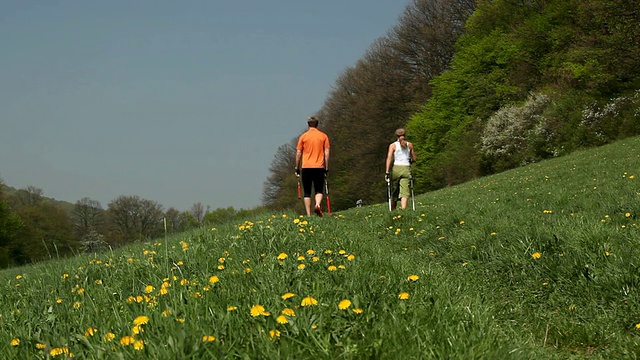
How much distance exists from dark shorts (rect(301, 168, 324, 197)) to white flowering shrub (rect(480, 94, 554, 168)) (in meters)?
26.7

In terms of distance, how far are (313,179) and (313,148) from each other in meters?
0.70

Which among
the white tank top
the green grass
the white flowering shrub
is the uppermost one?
the white flowering shrub

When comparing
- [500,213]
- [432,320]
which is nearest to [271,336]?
[432,320]

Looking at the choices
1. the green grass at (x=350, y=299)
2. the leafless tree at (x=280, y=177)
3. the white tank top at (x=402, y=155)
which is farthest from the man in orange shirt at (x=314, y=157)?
the leafless tree at (x=280, y=177)

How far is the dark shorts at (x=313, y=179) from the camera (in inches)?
471

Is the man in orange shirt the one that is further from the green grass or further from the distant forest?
the distant forest

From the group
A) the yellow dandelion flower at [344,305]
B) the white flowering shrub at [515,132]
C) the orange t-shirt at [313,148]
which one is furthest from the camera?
the white flowering shrub at [515,132]

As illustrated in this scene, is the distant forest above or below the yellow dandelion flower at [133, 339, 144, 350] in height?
above

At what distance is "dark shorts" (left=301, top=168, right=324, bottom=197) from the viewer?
39.2 ft

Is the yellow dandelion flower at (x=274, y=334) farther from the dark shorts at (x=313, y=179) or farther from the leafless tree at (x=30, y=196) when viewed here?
the leafless tree at (x=30, y=196)

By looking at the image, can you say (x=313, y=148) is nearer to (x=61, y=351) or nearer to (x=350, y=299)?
(x=350, y=299)

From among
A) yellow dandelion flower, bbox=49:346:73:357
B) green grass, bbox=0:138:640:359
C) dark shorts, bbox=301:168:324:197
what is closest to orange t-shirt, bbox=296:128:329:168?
dark shorts, bbox=301:168:324:197

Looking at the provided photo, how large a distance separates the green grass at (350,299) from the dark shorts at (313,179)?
4.10 meters

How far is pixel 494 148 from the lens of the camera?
128 feet
